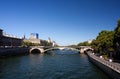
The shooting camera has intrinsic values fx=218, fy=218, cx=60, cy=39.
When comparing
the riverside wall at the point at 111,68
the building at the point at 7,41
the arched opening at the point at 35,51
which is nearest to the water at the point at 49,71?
the riverside wall at the point at 111,68

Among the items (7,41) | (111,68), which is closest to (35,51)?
(7,41)

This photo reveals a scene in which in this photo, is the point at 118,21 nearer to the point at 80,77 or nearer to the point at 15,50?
the point at 80,77

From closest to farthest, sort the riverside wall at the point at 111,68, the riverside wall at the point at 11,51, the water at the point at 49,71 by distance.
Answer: the riverside wall at the point at 111,68 < the water at the point at 49,71 < the riverside wall at the point at 11,51

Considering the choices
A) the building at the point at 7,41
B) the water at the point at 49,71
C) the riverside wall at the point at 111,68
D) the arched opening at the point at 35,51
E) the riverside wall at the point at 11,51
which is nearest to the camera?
the riverside wall at the point at 111,68

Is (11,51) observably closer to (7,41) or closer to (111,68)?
(7,41)

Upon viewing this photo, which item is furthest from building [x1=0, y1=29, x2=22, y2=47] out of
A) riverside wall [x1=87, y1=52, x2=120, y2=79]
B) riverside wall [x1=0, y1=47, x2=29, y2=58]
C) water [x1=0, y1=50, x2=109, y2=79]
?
riverside wall [x1=87, y1=52, x2=120, y2=79]

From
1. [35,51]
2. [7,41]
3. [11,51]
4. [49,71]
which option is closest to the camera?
[49,71]

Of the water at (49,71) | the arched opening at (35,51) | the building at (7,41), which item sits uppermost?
the building at (7,41)

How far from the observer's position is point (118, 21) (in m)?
62.6

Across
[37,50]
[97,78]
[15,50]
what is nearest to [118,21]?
[97,78]

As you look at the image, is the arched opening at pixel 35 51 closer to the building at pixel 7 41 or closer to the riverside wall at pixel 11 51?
the riverside wall at pixel 11 51

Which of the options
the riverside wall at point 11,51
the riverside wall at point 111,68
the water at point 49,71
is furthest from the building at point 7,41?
the riverside wall at point 111,68

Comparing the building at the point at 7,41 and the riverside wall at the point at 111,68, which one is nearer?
the riverside wall at the point at 111,68

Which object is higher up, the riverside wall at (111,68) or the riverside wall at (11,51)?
the riverside wall at (11,51)
